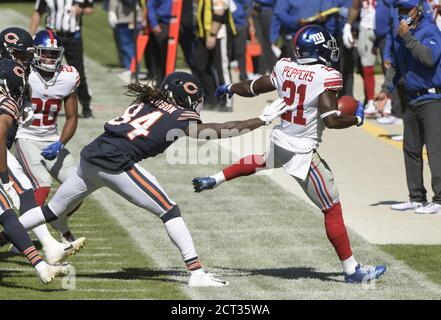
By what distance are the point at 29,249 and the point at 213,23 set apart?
9411 mm

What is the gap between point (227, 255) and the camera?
34.8 feet

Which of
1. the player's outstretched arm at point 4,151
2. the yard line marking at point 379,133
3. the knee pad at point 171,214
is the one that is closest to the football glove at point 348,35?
the yard line marking at point 379,133

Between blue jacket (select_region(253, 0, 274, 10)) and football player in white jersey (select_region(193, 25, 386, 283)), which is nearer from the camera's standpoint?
football player in white jersey (select_region(193, 25, 386, 283))

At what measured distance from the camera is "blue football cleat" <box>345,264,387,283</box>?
373 inches

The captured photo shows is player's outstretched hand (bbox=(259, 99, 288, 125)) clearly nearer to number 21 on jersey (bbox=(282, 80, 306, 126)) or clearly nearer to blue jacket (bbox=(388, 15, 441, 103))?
number 21 on jersey (bbox=(282, 80, 306, 126))

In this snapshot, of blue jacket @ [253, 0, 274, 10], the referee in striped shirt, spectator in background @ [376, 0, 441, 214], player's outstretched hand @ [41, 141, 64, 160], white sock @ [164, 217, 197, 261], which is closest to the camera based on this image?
white sock @ [164, 217, 197, 261]

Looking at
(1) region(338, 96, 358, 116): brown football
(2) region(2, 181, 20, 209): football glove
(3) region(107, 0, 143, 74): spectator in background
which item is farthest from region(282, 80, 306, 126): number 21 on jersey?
(3) region(107, 0, 143, 74): spectator in background

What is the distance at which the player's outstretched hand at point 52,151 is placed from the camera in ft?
33.2

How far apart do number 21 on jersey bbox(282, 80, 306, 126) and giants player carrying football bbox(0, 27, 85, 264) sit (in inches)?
68.6

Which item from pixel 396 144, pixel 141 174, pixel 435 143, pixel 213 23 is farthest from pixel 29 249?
pixel 213 23

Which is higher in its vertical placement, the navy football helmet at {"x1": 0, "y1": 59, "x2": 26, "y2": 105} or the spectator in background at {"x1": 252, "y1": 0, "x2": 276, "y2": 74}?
the navy football helmet at {"x1": 0, "y1": 59, "x2": 26, "y2": 105}

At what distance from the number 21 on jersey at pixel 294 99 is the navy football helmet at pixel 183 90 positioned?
24.9 inches

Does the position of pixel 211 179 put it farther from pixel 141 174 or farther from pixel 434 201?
pixel 434 201

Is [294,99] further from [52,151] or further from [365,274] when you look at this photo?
[52,151]
